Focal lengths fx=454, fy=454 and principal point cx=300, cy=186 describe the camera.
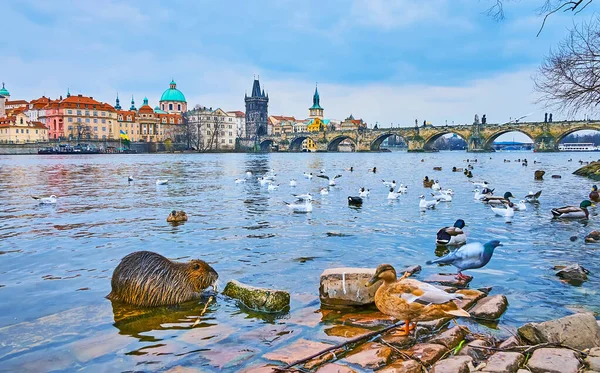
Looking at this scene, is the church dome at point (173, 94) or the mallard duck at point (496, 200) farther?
the church dome at point (173, 94)

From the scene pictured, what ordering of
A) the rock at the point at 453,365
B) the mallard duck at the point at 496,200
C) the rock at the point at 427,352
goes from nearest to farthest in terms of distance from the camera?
the rock at the point at 453,365 < the rock at the point at 427,352 < the mallard duck at the point at 496,200

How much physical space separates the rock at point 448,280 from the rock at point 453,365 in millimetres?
2339

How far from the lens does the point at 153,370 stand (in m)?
3.69

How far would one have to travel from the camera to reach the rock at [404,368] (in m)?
3.38

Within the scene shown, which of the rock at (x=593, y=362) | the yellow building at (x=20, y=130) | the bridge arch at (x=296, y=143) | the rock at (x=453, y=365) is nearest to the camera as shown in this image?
the rock at (x=593, y=362)

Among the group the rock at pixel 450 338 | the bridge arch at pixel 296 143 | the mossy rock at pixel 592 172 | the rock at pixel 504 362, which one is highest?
the bridge arch at pixel 296 143

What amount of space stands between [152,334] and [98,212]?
932cm

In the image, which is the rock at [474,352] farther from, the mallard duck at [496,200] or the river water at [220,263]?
the mallard duck at [496,200]

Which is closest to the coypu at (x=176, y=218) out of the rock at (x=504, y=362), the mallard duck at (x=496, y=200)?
the rock at (x=504, y=362)

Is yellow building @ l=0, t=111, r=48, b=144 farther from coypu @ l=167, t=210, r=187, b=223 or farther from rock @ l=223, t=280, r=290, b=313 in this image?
rock @ l=223, t=280, r=290, b=313

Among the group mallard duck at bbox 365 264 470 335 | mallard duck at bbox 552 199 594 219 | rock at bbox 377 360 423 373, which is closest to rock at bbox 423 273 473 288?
mallard duck at bbox 365 264 470 335

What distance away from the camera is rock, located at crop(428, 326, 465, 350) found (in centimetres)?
387

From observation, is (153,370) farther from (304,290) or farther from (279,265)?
(279,265)

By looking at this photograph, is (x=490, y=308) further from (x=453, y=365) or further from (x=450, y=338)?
(x=453, y=365)
